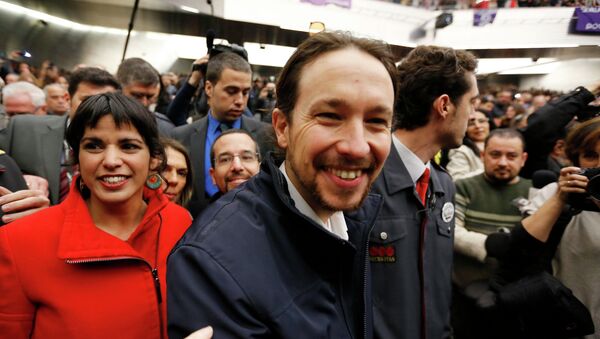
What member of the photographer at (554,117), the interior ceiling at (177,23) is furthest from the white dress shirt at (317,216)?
the interior ceiling at (177,23)

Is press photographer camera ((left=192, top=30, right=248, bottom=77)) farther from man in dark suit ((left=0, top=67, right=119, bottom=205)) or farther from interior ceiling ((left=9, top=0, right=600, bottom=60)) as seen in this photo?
interior ceiling ((left=9, top=0, right=600, bottom=60))

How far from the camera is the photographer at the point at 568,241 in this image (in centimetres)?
163

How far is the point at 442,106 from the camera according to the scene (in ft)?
5.46

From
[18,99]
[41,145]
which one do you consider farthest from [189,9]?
[41,145]

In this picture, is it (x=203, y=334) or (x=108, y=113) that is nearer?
(x=203, y=334)

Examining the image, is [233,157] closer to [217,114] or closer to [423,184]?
[217,114]

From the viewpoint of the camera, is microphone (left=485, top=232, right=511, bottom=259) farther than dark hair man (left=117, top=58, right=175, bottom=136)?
No

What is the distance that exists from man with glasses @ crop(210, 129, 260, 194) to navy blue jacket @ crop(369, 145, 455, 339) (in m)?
0.75

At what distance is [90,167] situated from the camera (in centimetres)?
129

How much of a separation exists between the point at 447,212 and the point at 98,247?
4.29ft

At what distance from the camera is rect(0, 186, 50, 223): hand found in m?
1.29

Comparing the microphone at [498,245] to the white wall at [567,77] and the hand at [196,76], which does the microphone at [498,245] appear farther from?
the white wall at [567,77]

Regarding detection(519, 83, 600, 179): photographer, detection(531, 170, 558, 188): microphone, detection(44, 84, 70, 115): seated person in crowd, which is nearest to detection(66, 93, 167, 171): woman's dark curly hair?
detection(531, 170, 558, 188): microphone

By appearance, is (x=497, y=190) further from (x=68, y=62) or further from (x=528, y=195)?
(x=68, y=62)
